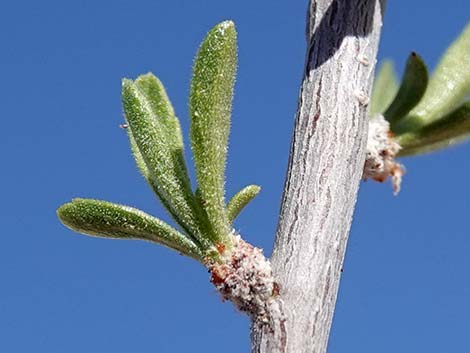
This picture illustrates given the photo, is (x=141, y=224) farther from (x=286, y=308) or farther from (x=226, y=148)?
(x=286, y=308)

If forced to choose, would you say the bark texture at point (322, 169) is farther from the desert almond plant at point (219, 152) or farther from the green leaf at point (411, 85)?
the green leaf at point (411, 85)

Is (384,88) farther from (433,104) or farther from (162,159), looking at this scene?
(162,159)

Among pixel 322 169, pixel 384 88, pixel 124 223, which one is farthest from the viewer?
pixel 384 88

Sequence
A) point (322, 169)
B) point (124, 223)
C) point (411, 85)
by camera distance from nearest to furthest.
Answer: point (322, 169) < point (124, 223) < point (411, 85)

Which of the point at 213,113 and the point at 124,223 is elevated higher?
the point at 213,113

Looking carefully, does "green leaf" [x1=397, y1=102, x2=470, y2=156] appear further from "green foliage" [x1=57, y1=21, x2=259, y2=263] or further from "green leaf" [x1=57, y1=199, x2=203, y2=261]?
"green leaf" [x1=57, y1=199, x2=203, y2=261]

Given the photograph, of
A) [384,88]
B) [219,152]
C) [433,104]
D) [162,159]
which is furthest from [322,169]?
[384,88]

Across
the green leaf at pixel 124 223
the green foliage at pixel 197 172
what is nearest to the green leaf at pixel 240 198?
the green foliage at pixel 197 172
